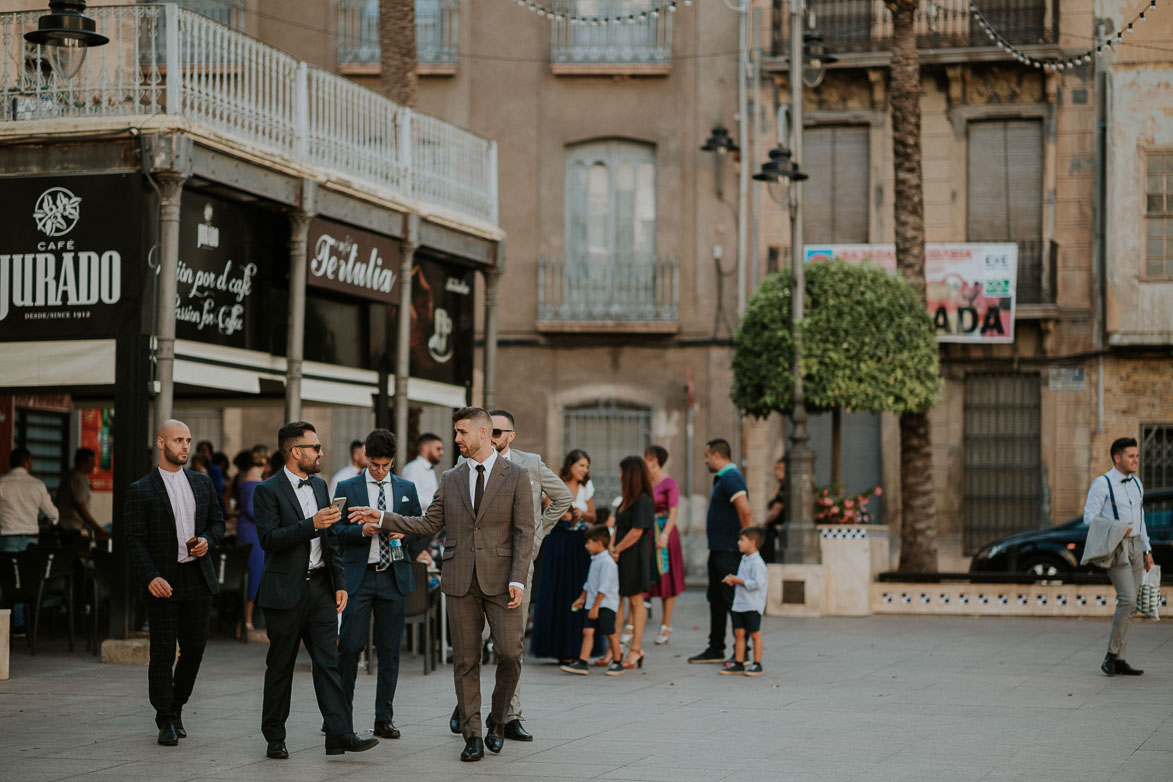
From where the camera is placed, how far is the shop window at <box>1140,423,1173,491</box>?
27.2 metres

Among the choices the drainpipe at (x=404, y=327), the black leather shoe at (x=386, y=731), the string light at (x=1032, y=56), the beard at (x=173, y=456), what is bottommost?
the black leather shoe at (x=386, y=731)

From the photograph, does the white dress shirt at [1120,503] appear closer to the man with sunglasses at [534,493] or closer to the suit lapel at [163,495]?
the man with sunglasses at [534,493]

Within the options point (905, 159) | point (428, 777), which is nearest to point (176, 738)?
point (428, 777)

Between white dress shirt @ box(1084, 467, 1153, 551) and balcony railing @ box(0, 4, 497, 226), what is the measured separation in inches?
304

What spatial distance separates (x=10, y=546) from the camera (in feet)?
51.1

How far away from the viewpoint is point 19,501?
15.5 meters

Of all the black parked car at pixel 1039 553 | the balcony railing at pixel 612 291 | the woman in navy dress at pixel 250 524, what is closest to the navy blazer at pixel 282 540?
the woman in navy dress at pixel 250 524

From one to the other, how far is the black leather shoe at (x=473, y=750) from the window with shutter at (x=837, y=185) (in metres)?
20.7

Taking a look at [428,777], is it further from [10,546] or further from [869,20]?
[869,20]

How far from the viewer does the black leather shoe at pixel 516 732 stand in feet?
31.7

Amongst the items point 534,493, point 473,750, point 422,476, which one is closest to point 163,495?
point 534,493

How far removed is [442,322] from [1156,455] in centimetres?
1354

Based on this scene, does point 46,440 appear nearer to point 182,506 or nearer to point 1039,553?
point 182,506

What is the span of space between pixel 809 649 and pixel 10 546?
7681 mm
